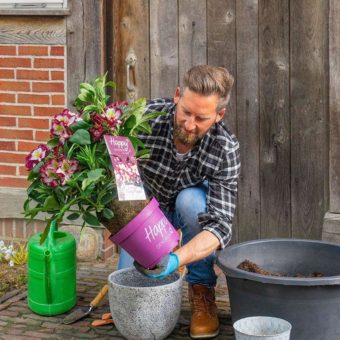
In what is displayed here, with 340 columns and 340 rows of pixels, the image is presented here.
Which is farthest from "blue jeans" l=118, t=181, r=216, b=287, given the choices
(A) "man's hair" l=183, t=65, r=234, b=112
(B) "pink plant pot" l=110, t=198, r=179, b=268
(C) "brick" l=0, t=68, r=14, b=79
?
(C) "brick" l=0, t=68, r=14, b=79

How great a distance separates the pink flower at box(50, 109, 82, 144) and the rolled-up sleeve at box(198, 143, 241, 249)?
80cm

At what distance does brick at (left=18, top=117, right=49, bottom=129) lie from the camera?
5.35 metres

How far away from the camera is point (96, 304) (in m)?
4.41

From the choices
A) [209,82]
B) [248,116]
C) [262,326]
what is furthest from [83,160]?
[248,116]

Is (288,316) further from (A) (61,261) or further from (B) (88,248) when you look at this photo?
(B) (88,248)

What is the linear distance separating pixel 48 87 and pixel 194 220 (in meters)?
1.70

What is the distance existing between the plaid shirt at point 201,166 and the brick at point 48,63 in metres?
1.26

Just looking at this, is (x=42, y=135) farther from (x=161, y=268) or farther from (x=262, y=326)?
(x=262, y=326)

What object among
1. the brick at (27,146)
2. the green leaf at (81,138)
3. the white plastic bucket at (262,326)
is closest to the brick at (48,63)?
the brick at (27,146)

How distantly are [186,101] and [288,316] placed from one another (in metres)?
1.02

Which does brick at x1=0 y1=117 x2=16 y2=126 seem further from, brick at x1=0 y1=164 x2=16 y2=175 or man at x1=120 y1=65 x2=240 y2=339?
man at x1=120 y1=65 x2=240 y2=339

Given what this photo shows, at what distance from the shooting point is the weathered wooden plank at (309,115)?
16.1 feet

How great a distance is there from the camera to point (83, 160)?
3.52m

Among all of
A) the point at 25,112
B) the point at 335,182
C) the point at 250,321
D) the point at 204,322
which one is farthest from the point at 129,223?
the point at 25,112
